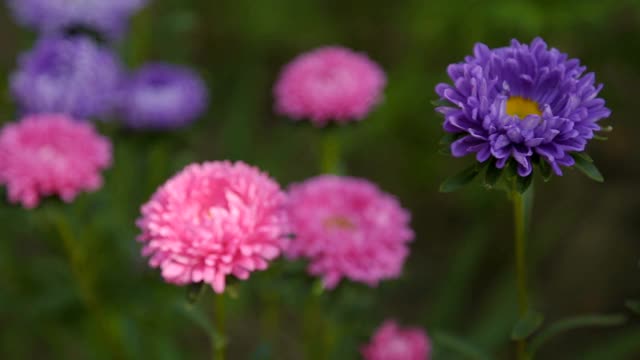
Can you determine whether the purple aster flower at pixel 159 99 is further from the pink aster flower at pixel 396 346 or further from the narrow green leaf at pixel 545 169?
the narrow green leaf at pixel 545 169

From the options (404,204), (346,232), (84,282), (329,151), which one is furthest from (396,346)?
(404,204)

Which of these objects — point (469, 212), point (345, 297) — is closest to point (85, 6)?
point (345, 297)

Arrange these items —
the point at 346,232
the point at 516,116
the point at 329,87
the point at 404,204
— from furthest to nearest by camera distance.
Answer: the point at 404,204 < the point at 329,87 < the point at 346,232 < the point at 516,116

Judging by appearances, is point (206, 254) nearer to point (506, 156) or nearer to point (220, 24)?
point (506, 156)

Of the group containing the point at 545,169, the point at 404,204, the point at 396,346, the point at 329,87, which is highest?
the point at 545,169

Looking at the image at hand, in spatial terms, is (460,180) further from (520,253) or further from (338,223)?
(338,223)

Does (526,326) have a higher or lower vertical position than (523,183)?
lower

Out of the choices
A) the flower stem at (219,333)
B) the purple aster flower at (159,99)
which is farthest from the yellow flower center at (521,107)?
the purple aster flower at (159,99)

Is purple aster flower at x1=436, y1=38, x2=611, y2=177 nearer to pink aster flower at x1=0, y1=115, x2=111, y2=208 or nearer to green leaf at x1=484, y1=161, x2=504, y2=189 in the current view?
green leaf at x1=484, y1=161, x2=504, y2=189

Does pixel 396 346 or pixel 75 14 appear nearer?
pixel 396 346

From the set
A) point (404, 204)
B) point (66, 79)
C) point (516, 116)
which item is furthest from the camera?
point (404, 204)
